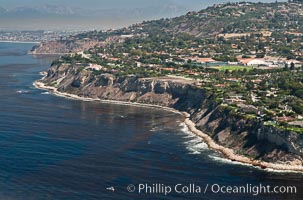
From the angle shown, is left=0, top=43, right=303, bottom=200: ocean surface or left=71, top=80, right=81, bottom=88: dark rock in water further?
left=71, top=80, right=81, bottom=88: dark rock in water

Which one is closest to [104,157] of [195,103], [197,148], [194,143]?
[197,148]

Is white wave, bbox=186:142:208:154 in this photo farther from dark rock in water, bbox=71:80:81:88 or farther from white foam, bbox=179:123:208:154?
dark rock in water, bbox=71:80:81:88

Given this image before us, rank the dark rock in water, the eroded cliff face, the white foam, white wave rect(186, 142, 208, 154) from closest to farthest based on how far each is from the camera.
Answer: the eroded cliff face, white wave rect(186, 142, 208, 154), the white foam, the dark rock in water

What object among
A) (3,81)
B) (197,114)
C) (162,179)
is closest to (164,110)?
(197,114)

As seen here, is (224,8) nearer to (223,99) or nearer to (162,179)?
(223,99)

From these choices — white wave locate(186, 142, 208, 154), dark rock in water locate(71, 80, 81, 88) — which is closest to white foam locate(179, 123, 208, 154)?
white wave locate(186, 142, 208, 154)

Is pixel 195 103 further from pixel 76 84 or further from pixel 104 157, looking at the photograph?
pixel 76 84

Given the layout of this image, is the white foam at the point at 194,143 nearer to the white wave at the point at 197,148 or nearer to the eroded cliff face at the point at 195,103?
the white wave at the point at 197,148

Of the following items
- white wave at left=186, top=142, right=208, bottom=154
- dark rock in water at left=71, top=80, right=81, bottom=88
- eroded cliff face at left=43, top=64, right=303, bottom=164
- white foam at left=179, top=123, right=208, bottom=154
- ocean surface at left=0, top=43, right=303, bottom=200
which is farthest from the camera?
dark rock in water at left=71, top=80, right=81, bottom=88

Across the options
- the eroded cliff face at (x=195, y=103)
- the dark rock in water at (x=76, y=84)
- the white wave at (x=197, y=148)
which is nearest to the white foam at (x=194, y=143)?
the white wave at (x=197, y=148)
